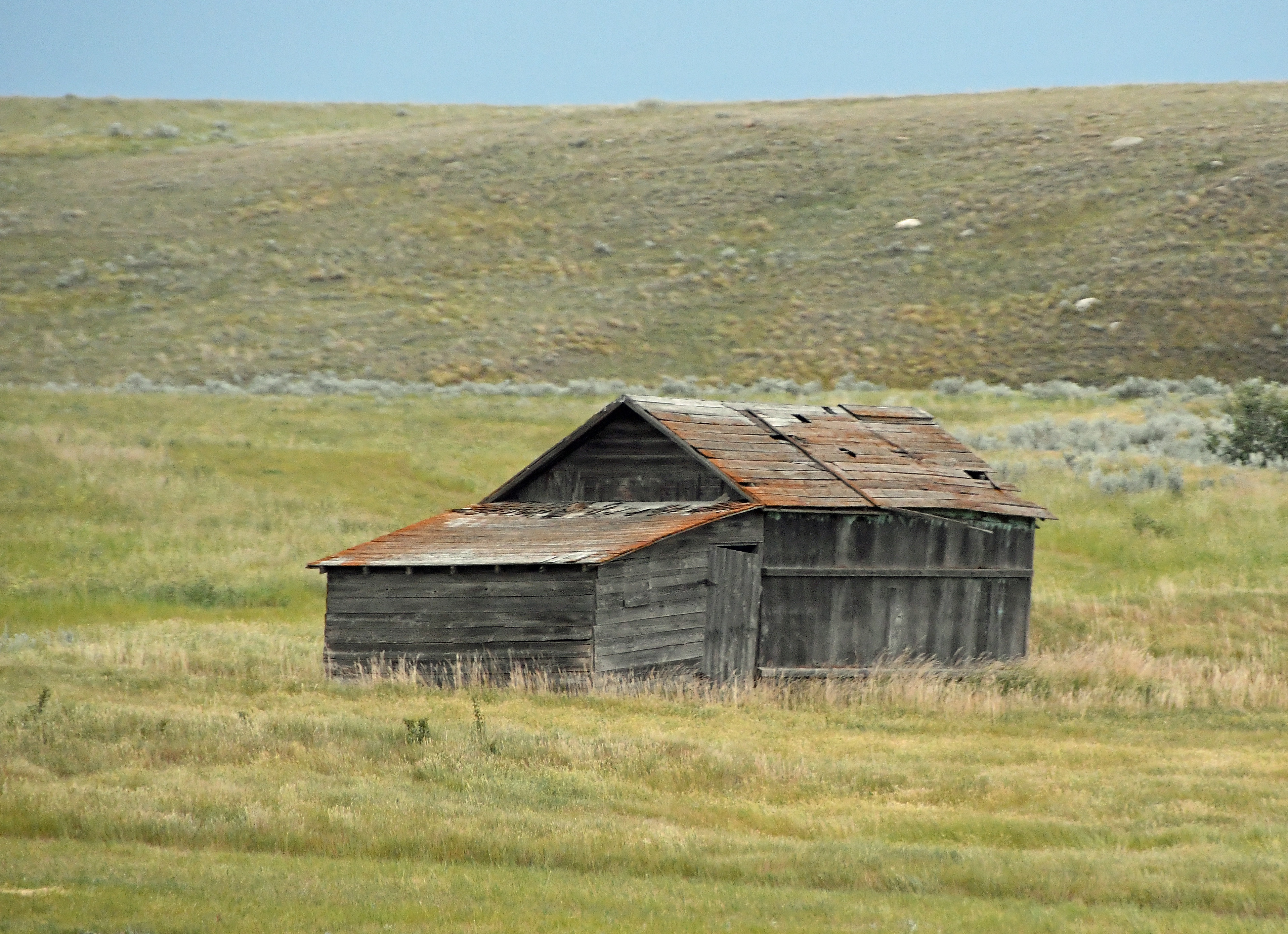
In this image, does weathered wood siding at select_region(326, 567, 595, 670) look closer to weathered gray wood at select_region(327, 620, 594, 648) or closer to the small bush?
weathered gray wood at select_region(327, 620, 594, 648)

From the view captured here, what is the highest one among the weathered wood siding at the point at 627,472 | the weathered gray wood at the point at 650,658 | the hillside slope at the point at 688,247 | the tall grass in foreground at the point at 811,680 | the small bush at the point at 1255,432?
the hillside slope at the point at 688,247

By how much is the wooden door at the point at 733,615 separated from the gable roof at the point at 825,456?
853mm

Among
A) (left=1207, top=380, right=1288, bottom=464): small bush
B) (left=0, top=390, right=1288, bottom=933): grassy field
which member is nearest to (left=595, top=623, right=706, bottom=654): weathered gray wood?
(left=0, top=390, right=1288, bottom=933): grassy field

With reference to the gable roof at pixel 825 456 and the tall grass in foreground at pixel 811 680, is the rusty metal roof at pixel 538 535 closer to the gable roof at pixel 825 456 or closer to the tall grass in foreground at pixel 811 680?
the gable roof at pixel 825 456

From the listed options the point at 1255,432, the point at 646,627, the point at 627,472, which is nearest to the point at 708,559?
the point at 646,627

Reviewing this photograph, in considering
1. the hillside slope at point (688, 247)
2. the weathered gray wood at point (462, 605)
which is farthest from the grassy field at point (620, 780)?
the hillside slope at point (688, 247)

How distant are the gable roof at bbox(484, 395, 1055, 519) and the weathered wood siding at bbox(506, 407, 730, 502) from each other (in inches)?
9.7

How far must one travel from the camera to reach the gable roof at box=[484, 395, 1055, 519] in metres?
23.3

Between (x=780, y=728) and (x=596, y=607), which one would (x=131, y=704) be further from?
(x=780, y=728)

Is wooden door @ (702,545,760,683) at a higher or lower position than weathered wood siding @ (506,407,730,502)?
lower

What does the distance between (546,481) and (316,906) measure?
53.1ft

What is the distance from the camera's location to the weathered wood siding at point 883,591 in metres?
23.0

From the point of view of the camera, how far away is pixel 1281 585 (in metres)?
31.3

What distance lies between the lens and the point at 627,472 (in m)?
24.9
